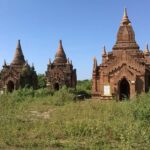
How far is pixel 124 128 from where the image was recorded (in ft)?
35.5

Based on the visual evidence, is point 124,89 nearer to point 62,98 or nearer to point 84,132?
point 62,98

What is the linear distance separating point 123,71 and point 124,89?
2372mm

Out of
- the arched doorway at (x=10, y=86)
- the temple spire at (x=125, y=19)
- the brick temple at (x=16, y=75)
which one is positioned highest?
the temple spire at (x=125, y=19)

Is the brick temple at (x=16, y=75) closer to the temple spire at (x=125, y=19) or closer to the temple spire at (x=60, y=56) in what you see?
the temple spire at (x=60, y=56)

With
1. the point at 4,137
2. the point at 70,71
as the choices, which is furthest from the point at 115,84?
the point at 4,137

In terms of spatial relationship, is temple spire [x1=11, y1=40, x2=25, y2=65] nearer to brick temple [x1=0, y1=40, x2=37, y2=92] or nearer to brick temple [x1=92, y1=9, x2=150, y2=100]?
brick temple [x1=0, y1=40, x2=37, y2=92]

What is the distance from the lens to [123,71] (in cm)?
2494

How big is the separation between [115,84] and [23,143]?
16.3m

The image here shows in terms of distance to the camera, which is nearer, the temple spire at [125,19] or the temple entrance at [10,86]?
the temple spire at [125,19]

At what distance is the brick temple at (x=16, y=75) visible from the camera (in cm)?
3438

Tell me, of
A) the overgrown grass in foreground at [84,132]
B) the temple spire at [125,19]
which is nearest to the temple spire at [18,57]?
the temple spire at [125,19]

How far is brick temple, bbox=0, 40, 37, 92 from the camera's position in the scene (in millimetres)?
34375

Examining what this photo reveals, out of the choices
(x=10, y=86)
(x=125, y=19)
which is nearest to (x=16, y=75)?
(x=10, y=86)

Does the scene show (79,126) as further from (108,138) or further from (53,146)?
(53,146)
